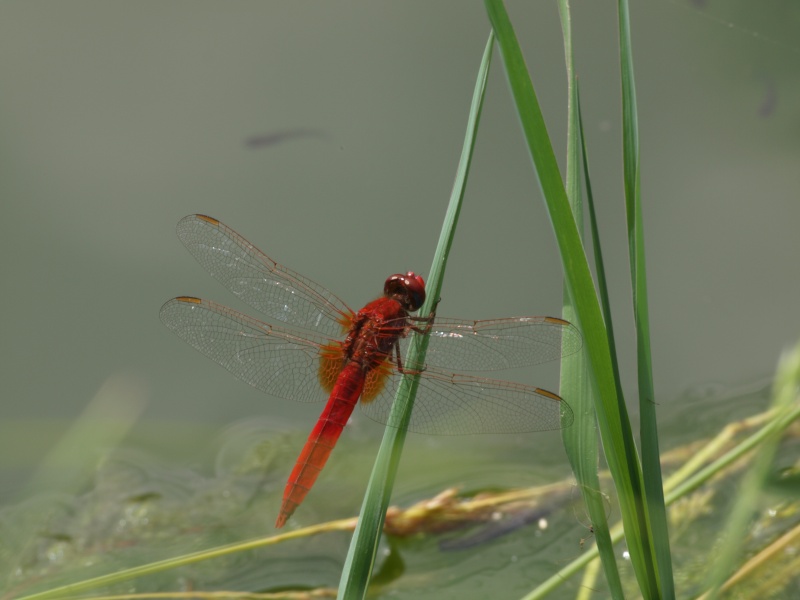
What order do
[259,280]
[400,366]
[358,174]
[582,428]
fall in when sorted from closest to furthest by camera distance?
[582,428] < [400,366] < [259,280] < [358,174]

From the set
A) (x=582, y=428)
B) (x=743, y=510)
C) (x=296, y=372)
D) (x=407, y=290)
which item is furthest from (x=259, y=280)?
(x=743, y=510)

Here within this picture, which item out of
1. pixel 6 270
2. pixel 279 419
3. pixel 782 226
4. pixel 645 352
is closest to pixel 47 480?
pixel 279 419

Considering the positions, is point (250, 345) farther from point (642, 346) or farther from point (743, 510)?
point (743, 510)

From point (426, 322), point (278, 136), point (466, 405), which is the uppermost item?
point (278, 136)

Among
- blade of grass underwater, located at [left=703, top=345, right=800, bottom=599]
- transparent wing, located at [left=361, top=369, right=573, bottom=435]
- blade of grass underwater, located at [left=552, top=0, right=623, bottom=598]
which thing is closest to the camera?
blade of grass underwater, located at [left=552, top=0, right=623, bottom=598]

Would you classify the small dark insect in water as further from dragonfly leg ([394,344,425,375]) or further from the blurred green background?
dragonfly leg ([394,344,425,375])

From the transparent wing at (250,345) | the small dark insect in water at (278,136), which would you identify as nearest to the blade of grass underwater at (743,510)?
the transparent wing at (250,345)

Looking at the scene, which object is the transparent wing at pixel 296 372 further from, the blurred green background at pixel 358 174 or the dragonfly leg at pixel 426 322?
the blurred green background at pixel 358 174

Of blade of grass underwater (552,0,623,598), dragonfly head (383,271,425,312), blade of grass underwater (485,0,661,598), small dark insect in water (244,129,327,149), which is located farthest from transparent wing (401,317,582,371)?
small dark insect in water (244,129,327,149)
